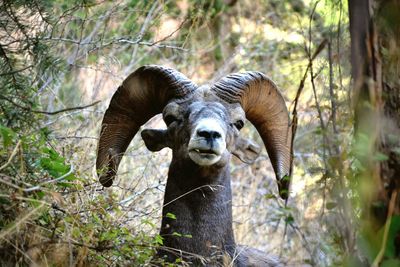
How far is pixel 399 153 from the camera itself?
4875 mm

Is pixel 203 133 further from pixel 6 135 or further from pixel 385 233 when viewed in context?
pixel 385 233

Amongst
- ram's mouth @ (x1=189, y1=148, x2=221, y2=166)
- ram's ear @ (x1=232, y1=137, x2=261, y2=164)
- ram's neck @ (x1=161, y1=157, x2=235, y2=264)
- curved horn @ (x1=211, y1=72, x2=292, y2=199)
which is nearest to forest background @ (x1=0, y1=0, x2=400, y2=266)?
ram's neck @ (x1=161, y1=157, x2=235, y2=264)

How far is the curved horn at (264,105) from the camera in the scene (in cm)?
824

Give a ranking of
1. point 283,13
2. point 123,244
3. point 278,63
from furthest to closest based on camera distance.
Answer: point 283,13
point 278,63
point 123,244

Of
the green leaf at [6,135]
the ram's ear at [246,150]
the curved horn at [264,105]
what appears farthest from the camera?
the ram's ear at [246,150]

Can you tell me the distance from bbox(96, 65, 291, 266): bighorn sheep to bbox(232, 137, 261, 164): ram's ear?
0.04ft

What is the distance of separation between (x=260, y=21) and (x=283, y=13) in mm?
689

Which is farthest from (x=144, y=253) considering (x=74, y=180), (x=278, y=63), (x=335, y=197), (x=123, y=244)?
(x=278, y=63)

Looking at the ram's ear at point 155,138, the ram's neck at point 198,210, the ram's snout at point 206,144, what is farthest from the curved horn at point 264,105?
the ram's snout at point 206,144

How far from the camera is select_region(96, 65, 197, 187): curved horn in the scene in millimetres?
8297

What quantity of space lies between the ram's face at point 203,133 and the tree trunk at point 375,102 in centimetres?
226

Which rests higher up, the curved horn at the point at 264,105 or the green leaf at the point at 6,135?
the curved horn at the point at 264,105

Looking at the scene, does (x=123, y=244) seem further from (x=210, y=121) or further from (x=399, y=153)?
(x=399, y=153)

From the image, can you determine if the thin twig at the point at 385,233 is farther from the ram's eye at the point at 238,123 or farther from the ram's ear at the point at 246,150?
the ram's ear at the point at 246,150
